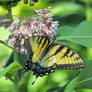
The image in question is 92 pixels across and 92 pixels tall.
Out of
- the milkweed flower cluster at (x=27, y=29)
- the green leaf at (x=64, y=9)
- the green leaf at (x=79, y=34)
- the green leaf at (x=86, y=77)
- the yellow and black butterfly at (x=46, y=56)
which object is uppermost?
Answer: the milkweed flower cluster at (x=27, y=29)

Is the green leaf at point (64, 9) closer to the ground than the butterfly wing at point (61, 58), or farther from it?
closer to the ground

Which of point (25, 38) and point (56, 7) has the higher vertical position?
point (25, 38)

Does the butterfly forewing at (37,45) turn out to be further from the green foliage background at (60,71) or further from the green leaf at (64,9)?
the green leaf at (64,9)

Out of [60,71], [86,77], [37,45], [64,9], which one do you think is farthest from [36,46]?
[64,9]

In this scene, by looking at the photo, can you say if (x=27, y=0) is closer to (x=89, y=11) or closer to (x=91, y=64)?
(x=91, y=64)

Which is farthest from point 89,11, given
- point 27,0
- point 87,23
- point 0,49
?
point 27,0

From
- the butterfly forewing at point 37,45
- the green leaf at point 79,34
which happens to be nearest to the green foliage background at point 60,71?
the green leaf at point 79,34
